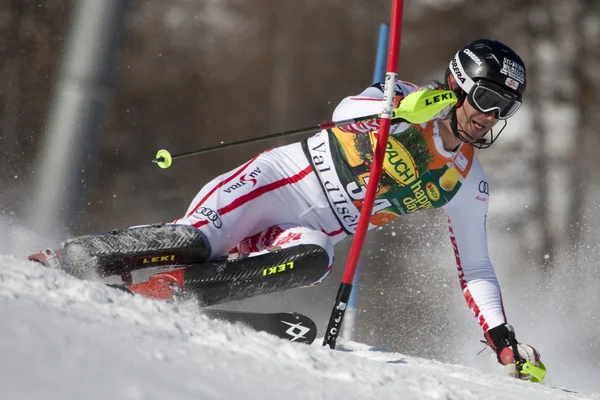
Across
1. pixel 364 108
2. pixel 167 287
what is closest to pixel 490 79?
pixel 364 108

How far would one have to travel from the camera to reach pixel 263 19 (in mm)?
13281

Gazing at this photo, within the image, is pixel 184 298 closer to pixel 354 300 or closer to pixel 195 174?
pixel 354 300

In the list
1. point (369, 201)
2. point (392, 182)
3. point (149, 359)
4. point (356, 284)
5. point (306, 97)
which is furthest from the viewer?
point (306, 97)

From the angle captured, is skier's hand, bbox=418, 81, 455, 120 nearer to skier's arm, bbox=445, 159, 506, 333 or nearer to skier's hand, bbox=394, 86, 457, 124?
skier's hand, bbox=394, 86, 457, 124

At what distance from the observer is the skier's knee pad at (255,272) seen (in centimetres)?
333

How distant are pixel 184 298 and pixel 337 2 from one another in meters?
10.4

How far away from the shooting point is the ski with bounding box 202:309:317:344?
3252 mm

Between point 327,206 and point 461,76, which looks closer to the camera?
point 461,76

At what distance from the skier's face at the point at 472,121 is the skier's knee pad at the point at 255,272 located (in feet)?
2.58

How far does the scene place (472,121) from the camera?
3592 millimetres

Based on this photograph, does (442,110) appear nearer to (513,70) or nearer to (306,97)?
(513,70)

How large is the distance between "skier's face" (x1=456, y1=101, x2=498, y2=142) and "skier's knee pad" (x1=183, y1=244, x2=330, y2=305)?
2.58 ft

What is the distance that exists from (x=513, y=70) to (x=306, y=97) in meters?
8.80

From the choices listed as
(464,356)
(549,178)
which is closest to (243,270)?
(464,356)
